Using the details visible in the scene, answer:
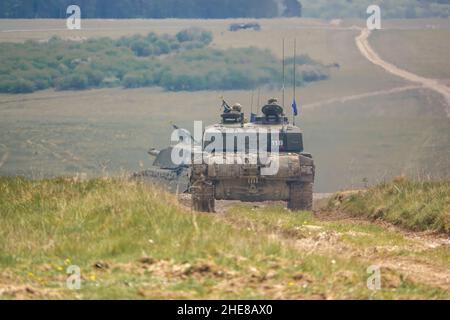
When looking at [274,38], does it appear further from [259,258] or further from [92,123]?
[259,258]

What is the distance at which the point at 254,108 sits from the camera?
66625 millimetres

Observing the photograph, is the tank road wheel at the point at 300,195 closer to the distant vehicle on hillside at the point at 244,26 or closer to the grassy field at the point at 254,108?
the grassy field at the point at 254,108

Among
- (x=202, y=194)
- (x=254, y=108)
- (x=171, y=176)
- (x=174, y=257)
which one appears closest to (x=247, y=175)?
(x=202, y=194)

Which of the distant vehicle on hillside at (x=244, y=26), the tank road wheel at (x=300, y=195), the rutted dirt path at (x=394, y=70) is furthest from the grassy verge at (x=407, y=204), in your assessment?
the distant vehicle on hillside at (x=244, y=26)

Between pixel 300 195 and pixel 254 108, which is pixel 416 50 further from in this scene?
pixel 300 195

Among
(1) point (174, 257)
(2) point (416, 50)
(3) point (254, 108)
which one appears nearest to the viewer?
(1) point (174, 257)

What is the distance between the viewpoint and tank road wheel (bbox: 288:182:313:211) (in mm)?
27125

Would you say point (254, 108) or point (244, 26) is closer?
point (254, 108)

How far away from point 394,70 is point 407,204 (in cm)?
5435

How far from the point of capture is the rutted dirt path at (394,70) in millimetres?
71700

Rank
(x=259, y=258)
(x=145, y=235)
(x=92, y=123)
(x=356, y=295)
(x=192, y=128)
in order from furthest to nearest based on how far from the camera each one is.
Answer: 1. (x=92, y=123)
2. (x=192, y=128)
3. (x=145, y=235)
4. (x=259, y=258)
5. (x=356, y=295)

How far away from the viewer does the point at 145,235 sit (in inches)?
610
